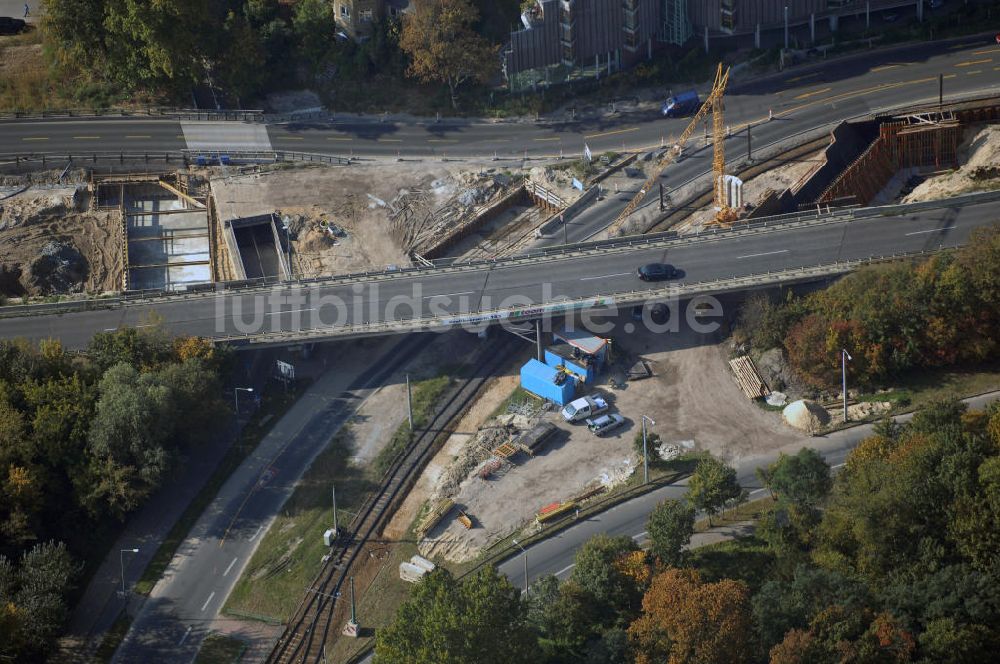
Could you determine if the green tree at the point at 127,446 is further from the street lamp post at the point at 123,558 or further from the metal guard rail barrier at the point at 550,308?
the metal guard rail barrier at the point at 550,308

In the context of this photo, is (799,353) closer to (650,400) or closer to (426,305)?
(650,400)

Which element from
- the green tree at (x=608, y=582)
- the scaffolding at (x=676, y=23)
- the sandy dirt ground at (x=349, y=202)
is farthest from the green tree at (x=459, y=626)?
the scaffolding at (x=676, y=23)

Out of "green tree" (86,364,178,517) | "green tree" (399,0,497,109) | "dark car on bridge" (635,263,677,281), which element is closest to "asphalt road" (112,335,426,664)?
"green tree" (86,364,178,517)

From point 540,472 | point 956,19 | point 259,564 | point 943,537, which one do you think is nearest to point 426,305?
point 540,472

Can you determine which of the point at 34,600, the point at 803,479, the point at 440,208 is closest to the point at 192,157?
the point at 440,208

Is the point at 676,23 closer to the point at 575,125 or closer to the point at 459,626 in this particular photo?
the point at 575,125

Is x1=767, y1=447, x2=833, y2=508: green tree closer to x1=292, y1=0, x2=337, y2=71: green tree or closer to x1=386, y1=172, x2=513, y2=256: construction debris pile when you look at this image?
x1=386, y1=172, x2=513, y2=256: construction debris pile
